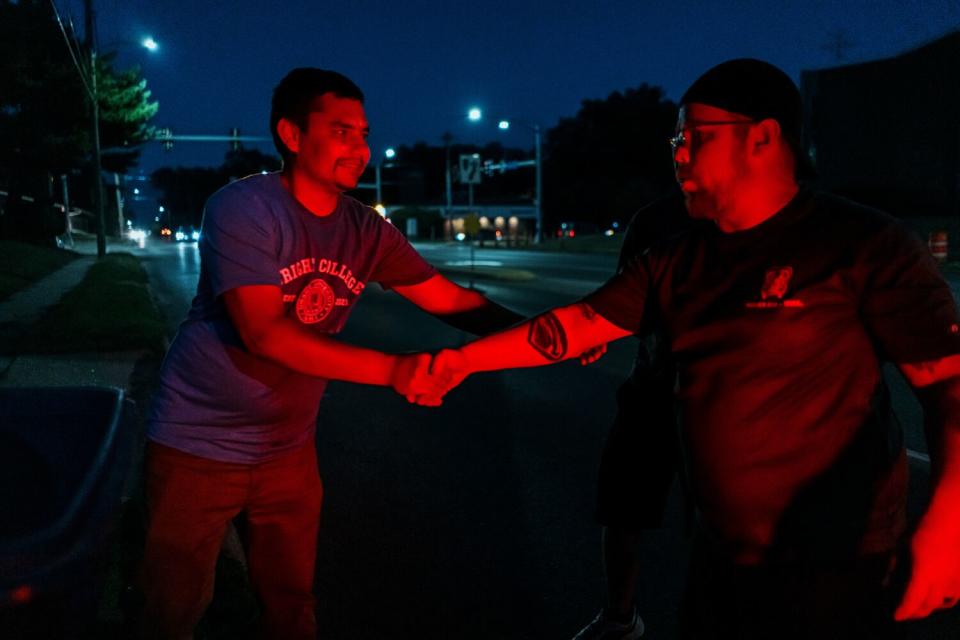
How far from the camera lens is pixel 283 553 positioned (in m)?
2.79

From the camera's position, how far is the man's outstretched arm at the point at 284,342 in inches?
95.4

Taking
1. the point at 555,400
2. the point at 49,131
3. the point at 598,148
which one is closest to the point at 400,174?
the point at 598,148

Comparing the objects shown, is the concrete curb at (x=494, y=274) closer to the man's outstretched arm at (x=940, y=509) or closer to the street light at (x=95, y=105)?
the street light at (x=95, y=105)

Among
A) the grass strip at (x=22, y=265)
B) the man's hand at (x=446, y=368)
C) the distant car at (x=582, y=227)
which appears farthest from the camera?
the distant car at (x=582, y=227)

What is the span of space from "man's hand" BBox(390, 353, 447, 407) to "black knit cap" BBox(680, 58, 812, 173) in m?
1.12

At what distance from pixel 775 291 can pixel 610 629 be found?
6.26ft

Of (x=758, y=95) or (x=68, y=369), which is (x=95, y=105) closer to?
(x=68, y=369)

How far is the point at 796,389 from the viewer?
197 centimetres

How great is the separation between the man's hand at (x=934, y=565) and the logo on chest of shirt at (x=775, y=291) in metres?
0.53

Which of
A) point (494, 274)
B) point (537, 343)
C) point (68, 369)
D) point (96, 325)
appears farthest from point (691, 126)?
point (494, 274)

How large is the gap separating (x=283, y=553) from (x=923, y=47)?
47.0m

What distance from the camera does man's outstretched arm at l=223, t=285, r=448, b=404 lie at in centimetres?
242

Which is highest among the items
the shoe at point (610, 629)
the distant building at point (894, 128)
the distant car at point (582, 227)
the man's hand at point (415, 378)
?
the distant building at point (894, 128)

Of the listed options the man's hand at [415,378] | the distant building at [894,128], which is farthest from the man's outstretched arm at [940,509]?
the distant building at [894,128]
